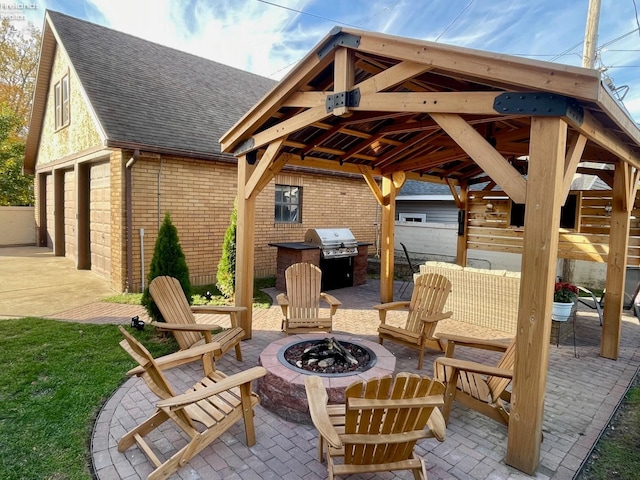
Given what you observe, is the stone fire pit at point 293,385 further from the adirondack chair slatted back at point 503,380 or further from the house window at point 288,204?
the house window at point 288,204

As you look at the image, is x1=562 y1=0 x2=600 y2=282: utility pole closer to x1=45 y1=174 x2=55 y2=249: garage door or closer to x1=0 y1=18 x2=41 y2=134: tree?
x1=45 y1=174 x2=55 y2=249: garage door

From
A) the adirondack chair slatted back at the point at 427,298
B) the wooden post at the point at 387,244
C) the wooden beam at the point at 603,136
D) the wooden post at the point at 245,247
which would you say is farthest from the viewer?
the wooden post at the point at 387,244

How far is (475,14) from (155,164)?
12.4 metres

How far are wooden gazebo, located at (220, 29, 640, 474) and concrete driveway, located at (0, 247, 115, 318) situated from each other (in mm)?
4068

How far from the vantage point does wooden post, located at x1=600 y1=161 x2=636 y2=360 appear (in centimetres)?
471

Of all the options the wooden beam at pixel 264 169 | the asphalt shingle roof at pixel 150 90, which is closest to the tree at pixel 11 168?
the asphalt shingle roof at pixel 150 90

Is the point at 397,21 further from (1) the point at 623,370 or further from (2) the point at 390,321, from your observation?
(1) the point at 623,370

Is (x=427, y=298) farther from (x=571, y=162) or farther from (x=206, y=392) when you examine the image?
(x=206, y=392)

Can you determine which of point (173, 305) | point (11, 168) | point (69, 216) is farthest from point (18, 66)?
point (173, 305)

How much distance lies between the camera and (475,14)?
13.3 meters

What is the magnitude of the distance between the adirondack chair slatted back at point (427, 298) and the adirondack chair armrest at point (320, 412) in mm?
2486

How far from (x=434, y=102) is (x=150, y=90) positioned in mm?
9259

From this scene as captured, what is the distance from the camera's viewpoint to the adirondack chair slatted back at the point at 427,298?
15.8ft

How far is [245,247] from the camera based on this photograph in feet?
17.3
